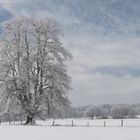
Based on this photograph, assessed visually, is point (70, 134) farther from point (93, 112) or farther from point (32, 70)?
point (93, 112)

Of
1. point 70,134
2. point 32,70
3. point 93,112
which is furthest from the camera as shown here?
point 93,112

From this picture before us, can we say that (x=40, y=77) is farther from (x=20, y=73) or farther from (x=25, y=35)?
(x=25, y=35)

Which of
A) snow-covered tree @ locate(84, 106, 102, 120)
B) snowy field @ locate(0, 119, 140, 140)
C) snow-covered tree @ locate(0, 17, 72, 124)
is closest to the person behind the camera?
snowy field @ locate(0, 119, 140, 140)

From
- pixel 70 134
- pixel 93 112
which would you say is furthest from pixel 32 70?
pixel 93 112

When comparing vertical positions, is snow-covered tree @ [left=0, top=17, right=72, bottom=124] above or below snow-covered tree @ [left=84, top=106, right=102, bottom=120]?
above

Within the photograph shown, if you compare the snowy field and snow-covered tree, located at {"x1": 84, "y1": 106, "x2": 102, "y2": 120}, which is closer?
the snowy field

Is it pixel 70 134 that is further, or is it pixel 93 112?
pixel 93 112

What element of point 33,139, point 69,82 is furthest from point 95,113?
point 33,139

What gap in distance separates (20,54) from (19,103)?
247 inches

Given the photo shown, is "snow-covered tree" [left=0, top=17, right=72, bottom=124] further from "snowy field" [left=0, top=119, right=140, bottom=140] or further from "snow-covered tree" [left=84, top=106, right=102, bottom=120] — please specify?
"snow-covered tree" [left=84, top=106, right=102, bottom=120]

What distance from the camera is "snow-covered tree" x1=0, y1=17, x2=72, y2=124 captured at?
39906 mm

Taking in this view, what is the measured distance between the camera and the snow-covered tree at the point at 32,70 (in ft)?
131

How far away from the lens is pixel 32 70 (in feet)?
135

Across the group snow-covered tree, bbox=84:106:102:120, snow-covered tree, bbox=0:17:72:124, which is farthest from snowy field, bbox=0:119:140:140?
snow-covered tree, bbox=84:106:102:120
